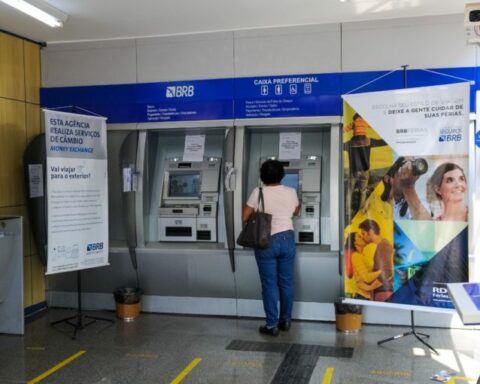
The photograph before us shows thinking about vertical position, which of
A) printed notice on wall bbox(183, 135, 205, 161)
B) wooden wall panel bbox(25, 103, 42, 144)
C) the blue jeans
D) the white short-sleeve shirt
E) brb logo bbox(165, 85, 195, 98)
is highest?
brb logo bbox(165, 85, 195, 98)

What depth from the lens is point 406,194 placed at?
4.21m

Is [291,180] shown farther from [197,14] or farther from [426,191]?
[197,14]

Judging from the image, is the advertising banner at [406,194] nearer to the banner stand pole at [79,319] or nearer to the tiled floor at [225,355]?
the tiled floor at [225,355]

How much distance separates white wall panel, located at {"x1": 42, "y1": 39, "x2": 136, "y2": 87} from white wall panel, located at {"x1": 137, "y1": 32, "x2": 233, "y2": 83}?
14 cm

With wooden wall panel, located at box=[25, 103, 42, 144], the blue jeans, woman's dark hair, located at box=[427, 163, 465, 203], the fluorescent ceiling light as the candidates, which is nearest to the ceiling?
the fluorescent ceiling light

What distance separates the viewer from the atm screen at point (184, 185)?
549cm

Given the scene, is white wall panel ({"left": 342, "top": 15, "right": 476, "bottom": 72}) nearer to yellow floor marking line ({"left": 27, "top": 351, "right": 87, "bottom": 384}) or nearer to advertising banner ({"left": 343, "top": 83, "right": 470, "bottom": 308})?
advertising banner ({"left": 343, "top": 83, "right": 470, "bottom": 308})

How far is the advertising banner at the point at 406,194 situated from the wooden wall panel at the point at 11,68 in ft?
10.6

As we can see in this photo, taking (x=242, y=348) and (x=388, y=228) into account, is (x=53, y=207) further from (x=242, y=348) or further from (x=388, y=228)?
(x=388, y=228)

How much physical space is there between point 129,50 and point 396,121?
2.78 meters

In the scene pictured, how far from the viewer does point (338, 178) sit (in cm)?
496

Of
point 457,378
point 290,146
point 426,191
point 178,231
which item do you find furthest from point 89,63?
point 457,378

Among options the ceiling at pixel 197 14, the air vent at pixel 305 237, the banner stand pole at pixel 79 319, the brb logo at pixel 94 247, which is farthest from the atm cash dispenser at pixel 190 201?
the ceiling at pixel 197 14

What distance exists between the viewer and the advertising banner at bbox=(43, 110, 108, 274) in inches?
180
